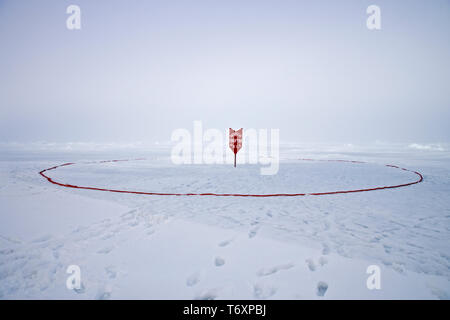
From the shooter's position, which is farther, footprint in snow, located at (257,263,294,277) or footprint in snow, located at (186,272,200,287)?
footprint in snow, located at (257,263,294,277)

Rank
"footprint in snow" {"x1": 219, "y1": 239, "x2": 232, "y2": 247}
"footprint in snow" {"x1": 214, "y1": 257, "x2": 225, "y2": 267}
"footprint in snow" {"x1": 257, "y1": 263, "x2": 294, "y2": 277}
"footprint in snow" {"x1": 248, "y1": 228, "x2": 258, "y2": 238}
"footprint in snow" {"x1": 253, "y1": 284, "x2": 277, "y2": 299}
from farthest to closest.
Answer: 1. "footprint in snow" {"x1": 248, "y1": 228, "x2": 258, "y2": 238}
2. "footprint in snow" {"x1": 219, "y1": 239, "x2": 232, "y2": 247}
3. "footprint in snow" {"x1": 214, "y1": 257, "x2": 225, "y2": 267}
4. "footprint in snow" {"x1": 257, "y1": 263, "x2": 294, "y2": 277}
5. "footprint in snow" {"x1": 253, "y1": 284, "x2": 277, "y2": 299}

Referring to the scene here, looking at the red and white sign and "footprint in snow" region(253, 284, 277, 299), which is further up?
the red and white sign

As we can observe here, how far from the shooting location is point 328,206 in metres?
6.02

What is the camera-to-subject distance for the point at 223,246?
386cm

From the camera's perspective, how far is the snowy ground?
283 centimetres

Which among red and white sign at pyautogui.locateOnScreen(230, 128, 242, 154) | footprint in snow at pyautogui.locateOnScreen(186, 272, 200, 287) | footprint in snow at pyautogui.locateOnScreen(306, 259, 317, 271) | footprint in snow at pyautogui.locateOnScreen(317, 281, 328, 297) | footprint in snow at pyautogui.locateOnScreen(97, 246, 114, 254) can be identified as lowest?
footprint in snow at pyautogui.locateOnScreen(317, 281, 328, 297)

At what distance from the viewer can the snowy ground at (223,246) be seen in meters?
2.83

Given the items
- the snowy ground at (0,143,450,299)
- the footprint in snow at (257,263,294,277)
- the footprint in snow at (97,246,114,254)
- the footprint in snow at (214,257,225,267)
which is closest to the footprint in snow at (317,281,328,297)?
the snowy ground at (0,143,450,299)

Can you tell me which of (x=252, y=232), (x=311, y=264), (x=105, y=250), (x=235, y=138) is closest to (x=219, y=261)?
(x=252, y=232)

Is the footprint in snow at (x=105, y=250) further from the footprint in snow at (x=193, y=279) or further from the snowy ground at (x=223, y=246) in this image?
the footprint in snow at (x=193, y=279)

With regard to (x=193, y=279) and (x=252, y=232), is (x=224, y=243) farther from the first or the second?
(x=193, y=279)

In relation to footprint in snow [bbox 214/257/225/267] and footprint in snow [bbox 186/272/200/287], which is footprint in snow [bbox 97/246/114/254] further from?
footprint in snow [bbox 214/257/225/267]

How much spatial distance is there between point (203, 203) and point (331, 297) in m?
4.08

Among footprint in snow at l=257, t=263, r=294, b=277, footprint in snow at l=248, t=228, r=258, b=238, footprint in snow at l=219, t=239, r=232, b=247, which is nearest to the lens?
footprint in snow at l=257, t=263, r=294, b=277
